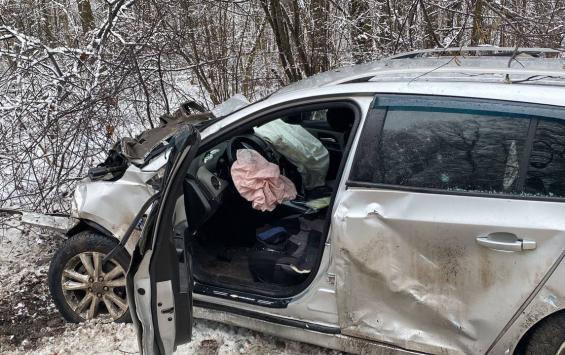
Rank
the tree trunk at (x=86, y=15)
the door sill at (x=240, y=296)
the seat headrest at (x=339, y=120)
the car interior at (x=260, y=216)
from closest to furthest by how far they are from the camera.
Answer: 1. the door sill at (x=240, y=296)
2. the car interior at (x=260, y=216)
3. the seat headrest at (x=339, y=120)
4. the tree trunk at (x=86, y=15)

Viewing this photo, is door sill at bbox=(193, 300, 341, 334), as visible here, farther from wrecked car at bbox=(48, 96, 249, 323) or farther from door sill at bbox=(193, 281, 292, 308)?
wrecked car at bbox=(48, 96, 249, 323)

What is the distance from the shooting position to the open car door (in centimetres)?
256

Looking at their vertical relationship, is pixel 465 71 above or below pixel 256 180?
above

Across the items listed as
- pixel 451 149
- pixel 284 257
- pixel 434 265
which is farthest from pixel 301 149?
pixel 434 265

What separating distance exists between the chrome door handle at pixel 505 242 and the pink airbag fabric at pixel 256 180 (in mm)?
1545

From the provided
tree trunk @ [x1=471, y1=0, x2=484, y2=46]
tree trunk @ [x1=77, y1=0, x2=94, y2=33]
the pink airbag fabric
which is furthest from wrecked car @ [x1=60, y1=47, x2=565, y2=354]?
tree trunk @ [x1=77, y1=0, x2=94, y2=33]

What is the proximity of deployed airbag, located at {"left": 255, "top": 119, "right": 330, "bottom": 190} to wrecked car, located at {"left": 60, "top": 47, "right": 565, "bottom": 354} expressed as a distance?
0.90m

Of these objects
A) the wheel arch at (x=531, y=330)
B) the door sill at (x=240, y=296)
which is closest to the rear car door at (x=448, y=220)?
the wheel arch at (x=531, y=330)

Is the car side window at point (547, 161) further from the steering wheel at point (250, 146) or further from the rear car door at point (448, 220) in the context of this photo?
the steering wheel at point (250, 146)

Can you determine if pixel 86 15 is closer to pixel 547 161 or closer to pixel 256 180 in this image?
pixel 256 180

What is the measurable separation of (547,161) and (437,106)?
0.56 m

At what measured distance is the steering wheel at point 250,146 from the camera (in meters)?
3.65

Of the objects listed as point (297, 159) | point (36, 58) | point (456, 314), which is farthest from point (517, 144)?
point (36, 58)

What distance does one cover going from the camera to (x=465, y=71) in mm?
2787
